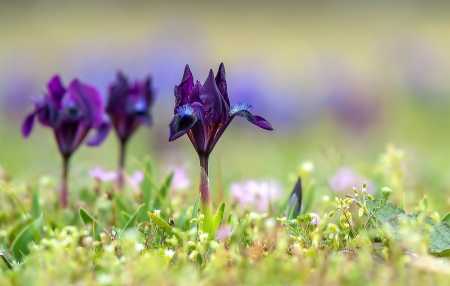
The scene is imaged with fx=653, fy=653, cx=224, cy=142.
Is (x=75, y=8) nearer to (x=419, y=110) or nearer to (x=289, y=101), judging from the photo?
(x=289, y=101)

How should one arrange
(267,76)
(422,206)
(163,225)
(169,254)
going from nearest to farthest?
(169,254), (422,206), (163,225), (267,76)

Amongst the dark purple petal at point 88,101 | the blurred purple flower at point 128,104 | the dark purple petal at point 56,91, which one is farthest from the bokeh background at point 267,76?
the dark purple petal at point 56,91

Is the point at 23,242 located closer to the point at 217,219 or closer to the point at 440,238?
the point at 217,219

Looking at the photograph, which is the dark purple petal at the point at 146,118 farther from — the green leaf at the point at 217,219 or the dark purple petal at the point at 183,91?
the green leaf at the point at 217,219

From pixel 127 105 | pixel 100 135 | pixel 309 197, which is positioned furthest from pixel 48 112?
pixel 309 197

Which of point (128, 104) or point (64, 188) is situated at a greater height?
point (128, 104)

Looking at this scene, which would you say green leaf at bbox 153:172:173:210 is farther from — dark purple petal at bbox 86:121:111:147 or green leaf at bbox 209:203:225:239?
green leaf at bbox 209:203:225:239

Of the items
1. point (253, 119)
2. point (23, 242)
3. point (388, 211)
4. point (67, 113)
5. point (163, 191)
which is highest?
point (253, 119)
